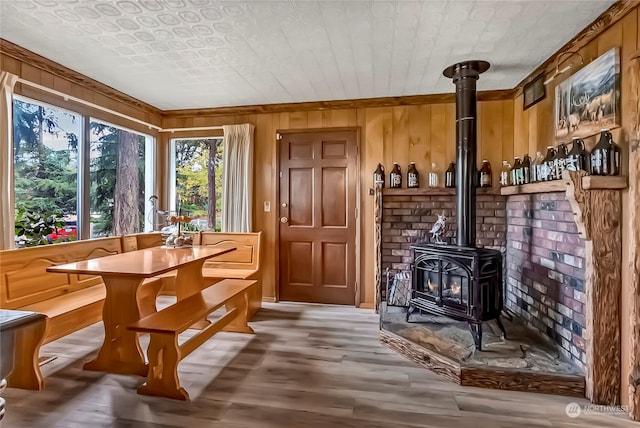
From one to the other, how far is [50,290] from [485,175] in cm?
416

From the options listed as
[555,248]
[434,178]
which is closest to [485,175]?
[434,178]

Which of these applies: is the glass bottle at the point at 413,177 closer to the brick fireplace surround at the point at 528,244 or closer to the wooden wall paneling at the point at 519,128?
the brick fireplace surround at the point at 528,244

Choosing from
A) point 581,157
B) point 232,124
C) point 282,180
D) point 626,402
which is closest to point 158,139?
point 232,124

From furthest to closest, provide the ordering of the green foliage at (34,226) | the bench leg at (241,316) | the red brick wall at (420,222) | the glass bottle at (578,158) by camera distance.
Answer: the red brick wall at (420,222)
the bench leg at (241,316)
the green foliage at (34,226)
the glass bottle at (578,158)

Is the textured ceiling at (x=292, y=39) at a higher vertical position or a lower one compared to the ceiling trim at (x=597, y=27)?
higher

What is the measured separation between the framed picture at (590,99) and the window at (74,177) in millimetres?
4354

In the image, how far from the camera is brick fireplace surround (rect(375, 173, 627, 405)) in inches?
78.4

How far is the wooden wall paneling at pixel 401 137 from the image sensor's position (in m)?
3.80

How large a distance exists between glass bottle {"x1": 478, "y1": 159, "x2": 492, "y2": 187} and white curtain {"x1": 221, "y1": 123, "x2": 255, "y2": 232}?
2.64 metres

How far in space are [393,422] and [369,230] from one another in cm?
230

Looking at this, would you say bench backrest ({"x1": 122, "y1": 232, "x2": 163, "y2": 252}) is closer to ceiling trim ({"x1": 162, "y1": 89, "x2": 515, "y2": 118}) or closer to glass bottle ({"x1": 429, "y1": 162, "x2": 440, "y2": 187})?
ceiling trim ({"x1": 162, "y1": 89, "x2": 515, "y2": 118})

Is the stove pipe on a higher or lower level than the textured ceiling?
lower

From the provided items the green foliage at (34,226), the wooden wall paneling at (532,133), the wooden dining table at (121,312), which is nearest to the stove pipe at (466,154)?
the wooden wall paneling at (532,133)

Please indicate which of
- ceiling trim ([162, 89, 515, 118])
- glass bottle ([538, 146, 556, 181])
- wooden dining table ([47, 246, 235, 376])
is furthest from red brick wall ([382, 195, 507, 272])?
wooden dining table ([47, 246, 235, 376])
